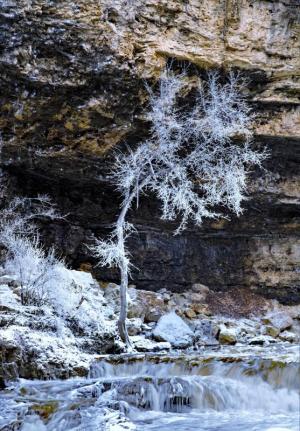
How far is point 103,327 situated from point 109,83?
6.69 metres

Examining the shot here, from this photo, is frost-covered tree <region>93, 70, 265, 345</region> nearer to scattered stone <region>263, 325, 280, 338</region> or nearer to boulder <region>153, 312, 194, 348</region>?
boulder <region>153, 312, 194, 348</region>

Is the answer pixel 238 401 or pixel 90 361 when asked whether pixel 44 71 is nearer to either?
pixel 90 361

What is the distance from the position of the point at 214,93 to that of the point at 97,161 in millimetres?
4250

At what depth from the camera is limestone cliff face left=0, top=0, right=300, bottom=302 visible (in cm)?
1384

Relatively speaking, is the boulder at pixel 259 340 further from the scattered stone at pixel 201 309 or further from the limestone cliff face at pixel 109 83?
the limestone cliff face at pixel 109 83

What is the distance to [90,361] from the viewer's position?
1066 cm

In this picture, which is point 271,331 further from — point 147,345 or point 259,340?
point 147,345

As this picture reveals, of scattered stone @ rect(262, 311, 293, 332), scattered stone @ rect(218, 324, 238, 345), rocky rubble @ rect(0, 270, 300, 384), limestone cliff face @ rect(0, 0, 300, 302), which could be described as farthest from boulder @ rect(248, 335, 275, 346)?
limestone cliff face @ rect(0, 0, 300, 302)

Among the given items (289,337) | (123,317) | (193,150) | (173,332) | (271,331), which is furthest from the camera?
(193,150)

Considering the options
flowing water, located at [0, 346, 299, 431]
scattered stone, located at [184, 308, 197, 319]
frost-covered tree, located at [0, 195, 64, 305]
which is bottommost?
flowing water, located at [0, 346, 299, 431]

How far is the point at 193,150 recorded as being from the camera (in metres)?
16.7

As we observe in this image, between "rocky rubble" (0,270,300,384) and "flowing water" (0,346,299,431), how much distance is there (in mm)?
489

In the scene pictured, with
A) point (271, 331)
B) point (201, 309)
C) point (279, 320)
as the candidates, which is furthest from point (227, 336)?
point (279, 320)

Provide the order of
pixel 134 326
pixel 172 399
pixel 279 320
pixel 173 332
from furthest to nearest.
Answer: pixel 279 320, pixel 134 326, pixel 173 332, pixel 172 399
